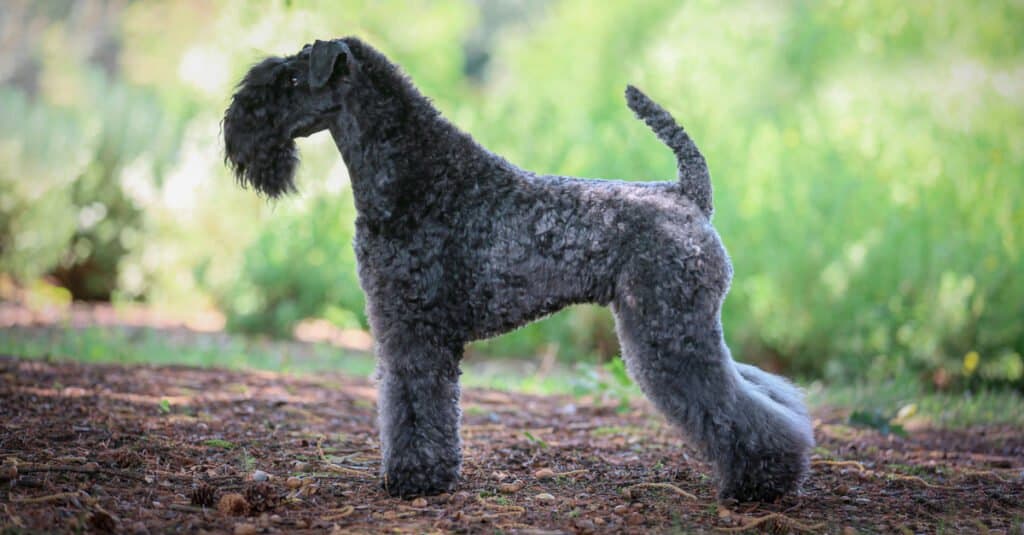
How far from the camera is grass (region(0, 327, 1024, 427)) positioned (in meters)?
6.30

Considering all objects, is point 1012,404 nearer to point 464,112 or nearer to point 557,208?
point 557,208

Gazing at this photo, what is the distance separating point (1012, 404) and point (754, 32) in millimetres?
8832

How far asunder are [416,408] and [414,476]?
0.94 ft

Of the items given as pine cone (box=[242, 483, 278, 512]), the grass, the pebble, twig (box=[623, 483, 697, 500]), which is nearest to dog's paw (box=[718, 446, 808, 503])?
twig (box=[623, 483, 697, 500])

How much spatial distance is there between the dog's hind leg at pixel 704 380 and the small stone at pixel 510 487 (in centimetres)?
75

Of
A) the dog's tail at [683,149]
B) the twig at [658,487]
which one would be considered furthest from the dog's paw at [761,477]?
the dog's tail at [683,149]

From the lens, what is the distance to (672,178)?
8.16m

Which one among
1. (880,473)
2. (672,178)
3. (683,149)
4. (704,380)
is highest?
(672,178)

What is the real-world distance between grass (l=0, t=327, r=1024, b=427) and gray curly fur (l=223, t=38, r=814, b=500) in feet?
7.20

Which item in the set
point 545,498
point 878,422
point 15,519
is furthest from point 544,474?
point 878,422

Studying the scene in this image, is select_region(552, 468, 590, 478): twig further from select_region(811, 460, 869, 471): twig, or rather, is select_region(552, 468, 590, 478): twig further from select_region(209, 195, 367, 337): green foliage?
select_region(209, 195, 367, 337): green foliage

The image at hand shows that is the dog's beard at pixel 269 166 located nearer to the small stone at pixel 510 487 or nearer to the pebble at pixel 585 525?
the small stone at pixel 510 487

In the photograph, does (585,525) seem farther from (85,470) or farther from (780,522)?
(85,470)

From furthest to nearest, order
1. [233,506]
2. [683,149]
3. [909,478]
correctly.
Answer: [909,478] < [683,149] < [233,506]
